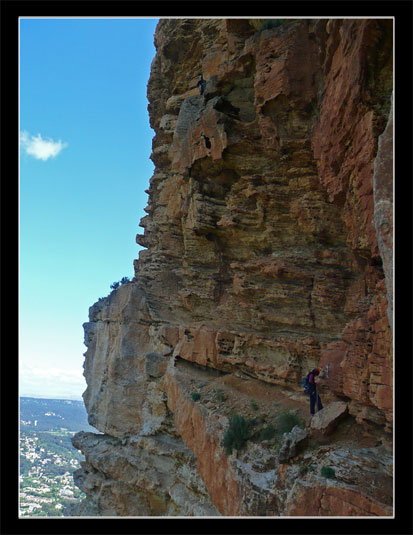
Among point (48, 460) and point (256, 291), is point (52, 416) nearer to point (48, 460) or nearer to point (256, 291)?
point (48, 460)

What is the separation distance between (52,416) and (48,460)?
33976 millimetres

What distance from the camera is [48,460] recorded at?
2265 inches

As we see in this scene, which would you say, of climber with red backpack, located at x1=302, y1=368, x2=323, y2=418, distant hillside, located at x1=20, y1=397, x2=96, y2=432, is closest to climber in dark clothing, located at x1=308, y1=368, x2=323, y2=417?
climber with red backpack, located at x1=302, y1=368, x2=323, y2=418

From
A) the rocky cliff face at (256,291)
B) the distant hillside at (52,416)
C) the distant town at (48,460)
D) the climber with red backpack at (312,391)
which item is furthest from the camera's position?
the distant hillside at (52,416)

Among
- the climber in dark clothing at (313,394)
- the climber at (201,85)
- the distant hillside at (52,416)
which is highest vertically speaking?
the climber at (201,85)

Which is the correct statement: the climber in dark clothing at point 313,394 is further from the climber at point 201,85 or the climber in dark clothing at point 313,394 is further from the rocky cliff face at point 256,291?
the climber at point 201,85

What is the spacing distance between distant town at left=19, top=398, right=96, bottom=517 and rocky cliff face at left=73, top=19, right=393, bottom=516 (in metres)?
6.63

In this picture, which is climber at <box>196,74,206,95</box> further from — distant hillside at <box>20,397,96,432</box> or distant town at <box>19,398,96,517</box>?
distant hillside at <box>20,397,96,432</box>

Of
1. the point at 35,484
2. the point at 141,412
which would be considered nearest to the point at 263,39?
the point at 141,412

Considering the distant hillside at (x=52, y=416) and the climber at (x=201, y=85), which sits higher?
the climber at (x=201, y=85)

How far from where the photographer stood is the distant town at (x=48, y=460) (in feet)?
124

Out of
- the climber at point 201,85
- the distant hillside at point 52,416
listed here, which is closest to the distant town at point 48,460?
the distant hillside at point 52,416

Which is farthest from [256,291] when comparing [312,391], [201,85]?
[201,85]

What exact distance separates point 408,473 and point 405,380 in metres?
1.63
